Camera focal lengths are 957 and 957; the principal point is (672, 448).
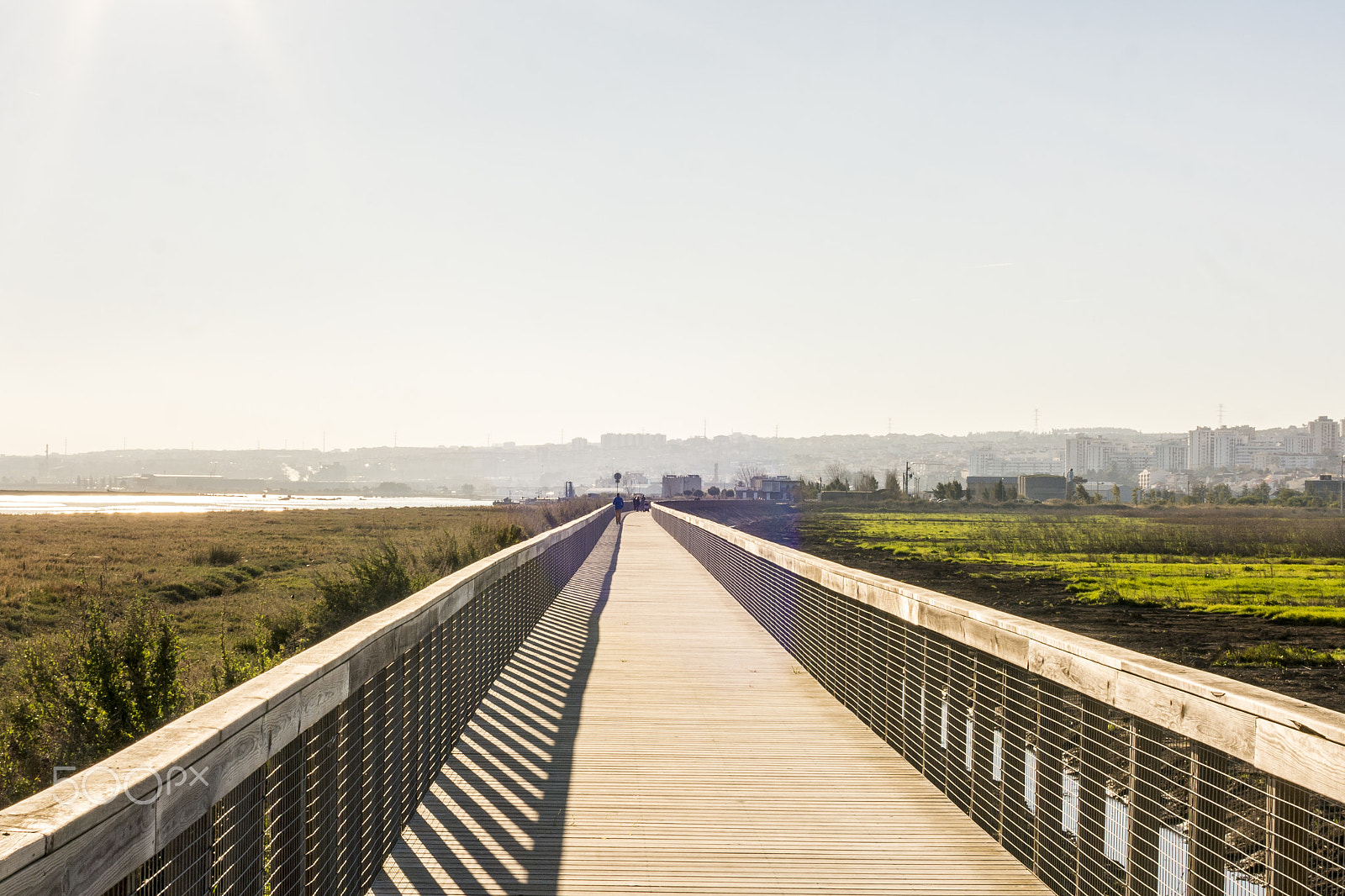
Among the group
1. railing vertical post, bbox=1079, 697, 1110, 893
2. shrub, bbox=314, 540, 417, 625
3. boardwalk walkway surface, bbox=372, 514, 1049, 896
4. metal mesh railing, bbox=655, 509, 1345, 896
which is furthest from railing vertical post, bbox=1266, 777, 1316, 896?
shrub, bbox=314, 540, 417, 625

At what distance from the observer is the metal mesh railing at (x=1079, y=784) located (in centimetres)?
269

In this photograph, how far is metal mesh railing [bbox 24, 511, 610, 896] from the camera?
221cm

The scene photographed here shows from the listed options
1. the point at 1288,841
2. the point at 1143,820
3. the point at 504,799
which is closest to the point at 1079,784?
the point at 1143,820

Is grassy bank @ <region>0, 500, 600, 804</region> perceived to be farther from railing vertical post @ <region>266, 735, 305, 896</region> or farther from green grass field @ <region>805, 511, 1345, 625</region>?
green grass field @ <region>805, 511, 1345, 625</region>

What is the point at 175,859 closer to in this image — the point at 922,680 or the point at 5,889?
the point at 5,889

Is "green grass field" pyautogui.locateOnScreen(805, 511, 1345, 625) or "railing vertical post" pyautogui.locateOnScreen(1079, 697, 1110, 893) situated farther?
"green grass field" pyautogui.locateOnScreen(805, 511, 1345, 625)

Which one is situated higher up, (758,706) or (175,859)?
(175,859)

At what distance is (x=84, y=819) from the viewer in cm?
158

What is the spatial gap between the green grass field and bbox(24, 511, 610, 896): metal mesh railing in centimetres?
2251

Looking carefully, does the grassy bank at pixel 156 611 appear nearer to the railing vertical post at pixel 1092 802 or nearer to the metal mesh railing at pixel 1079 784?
the metal mesh railing at pixel 1079 784

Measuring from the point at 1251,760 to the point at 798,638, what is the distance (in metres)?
6.27

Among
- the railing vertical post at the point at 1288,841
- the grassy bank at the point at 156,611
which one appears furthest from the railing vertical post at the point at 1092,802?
the grassy bank at the point at 156,611

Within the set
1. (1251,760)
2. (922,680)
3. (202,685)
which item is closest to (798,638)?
(922,680)

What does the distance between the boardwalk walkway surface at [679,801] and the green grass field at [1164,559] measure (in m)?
20.2
